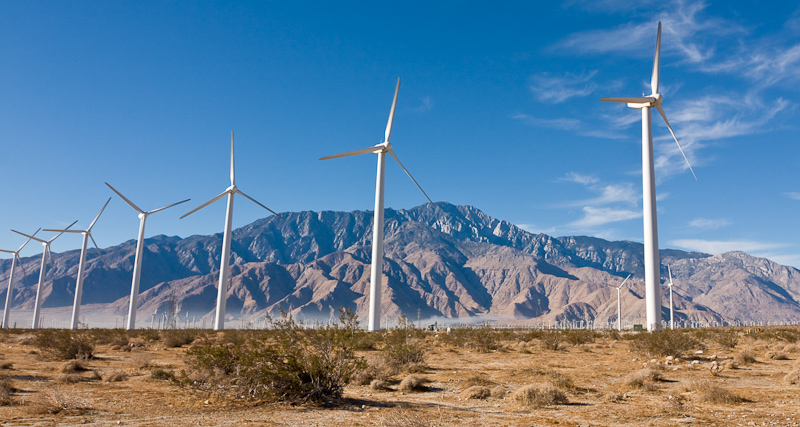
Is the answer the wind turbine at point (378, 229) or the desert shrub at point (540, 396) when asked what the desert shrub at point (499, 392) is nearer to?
the desert shrub at point (540, 396)

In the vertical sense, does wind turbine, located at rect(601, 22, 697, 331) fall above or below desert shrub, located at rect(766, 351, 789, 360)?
→ above

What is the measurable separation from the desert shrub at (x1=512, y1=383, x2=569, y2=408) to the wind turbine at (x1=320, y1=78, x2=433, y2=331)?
36721 mm

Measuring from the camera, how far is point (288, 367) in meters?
16.5

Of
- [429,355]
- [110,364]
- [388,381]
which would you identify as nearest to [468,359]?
[429,355]

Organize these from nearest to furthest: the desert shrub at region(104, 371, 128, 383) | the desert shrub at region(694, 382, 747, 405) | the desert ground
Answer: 1. the desert ground
2. the desert shrub at region(694, 382, 747, 405)
3. the desert shrub at region(104, 371, 128, 383)

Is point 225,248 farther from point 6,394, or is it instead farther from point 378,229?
point 6,394

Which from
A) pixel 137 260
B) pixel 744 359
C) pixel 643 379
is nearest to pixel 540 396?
pixel 643 379

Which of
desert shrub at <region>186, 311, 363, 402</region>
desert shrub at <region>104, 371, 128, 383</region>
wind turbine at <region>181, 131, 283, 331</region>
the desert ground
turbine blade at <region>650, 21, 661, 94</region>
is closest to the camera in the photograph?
the desert ground

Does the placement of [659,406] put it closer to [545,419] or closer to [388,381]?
[545,419]

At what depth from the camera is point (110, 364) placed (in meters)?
30.7

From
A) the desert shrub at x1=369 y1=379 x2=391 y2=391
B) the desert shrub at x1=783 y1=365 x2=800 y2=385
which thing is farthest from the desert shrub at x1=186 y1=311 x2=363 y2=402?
the desert shrub at x1=783 y1=365 x2=800 y2=385

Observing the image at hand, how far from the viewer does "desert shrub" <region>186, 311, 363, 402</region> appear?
16391mm

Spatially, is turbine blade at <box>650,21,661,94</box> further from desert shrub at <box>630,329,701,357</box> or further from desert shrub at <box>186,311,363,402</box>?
desert shrub at <box>186,311,363,402</box>

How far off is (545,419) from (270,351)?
7791 millimetres
